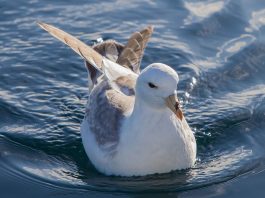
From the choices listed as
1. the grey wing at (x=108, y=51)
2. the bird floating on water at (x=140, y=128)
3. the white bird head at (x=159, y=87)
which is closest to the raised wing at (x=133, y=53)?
the grey wing at (x=108, y=51)

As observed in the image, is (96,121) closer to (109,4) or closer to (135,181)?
(135,181)

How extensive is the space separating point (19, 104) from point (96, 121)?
1.54 meters

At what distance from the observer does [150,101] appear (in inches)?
346

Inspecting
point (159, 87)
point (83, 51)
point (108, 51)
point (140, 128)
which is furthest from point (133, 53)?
point (159, 87)

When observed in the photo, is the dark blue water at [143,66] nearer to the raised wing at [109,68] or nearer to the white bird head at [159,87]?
the raised wing at [109,68]

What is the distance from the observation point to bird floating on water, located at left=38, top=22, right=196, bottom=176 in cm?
865

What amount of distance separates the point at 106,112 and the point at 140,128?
2.44 ft

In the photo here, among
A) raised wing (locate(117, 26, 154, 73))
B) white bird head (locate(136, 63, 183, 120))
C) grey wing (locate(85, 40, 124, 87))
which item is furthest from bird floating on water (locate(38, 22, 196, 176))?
grey wing (locate(85, 40, 124, 87))

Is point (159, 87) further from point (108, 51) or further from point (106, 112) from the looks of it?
point (108, 51)

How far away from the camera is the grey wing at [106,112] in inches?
365

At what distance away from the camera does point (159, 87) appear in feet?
28.1

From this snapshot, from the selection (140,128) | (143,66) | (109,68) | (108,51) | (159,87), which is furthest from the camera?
(143,66)

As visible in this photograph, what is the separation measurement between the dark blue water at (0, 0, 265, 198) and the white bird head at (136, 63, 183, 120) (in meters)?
0.89

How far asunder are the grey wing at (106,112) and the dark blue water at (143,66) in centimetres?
41
